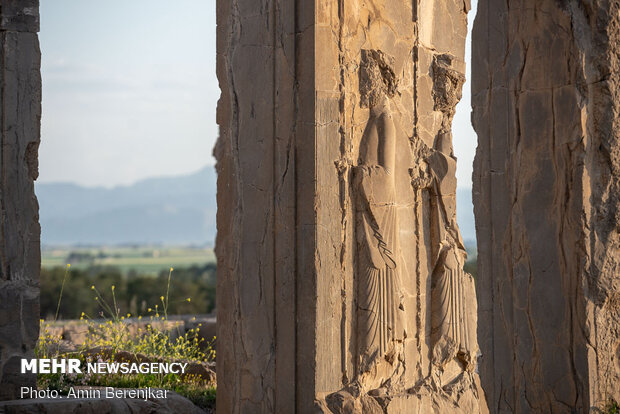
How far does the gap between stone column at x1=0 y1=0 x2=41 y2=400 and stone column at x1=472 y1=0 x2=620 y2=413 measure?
3.68 m

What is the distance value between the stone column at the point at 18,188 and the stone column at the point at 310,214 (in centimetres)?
177

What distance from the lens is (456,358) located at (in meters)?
6.40

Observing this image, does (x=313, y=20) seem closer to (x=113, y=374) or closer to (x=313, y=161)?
(x=313, y=161)

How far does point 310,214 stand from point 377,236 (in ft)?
1.67

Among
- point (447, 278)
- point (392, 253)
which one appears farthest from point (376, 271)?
point (447, 278)

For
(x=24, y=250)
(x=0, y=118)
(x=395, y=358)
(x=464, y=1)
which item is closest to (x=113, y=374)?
(x=24, y=250)

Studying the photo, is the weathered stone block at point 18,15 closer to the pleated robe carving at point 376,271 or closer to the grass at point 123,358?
the grass at point 123,358

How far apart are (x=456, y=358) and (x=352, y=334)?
3.25ft

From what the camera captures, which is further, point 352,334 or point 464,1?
point 464,1

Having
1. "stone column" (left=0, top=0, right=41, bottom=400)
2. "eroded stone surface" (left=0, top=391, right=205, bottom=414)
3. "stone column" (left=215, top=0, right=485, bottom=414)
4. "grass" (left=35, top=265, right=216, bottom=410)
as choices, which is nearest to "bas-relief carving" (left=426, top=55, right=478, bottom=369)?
"stone column" (left=215, top=0, right=485, bottom=414)

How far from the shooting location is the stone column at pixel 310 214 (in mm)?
5672

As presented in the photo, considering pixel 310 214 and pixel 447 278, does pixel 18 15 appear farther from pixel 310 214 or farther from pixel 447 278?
pixel 447 278

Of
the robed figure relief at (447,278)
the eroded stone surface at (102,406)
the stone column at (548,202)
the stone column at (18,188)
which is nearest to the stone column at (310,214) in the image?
the robed figure relief at (447,278)

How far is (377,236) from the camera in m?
5.88
